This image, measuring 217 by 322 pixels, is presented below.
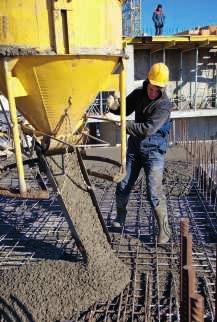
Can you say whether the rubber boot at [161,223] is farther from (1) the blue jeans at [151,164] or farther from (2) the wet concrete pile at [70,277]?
(2) the wet concrete pile at [70,277]

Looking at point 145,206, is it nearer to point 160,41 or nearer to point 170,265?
point 170,265

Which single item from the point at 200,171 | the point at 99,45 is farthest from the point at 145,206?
the point at 99,45

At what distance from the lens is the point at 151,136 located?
4.14 meters

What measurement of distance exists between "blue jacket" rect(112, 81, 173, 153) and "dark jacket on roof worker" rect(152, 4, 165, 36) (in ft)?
43.4

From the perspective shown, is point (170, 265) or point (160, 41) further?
point (160, 41)

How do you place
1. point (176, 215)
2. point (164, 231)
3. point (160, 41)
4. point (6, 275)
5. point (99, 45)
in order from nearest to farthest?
1. point (99, 45)
2. point (6, 275)
3. point (164, 231)
4. point (176, 215)
5. point (160, 41)

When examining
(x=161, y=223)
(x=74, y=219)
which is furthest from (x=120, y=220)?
(x=74, y=219)

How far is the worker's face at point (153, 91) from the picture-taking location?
3.97m

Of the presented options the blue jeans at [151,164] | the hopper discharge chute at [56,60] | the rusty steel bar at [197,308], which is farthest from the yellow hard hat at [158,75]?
the rusty steel bar at [197,308]

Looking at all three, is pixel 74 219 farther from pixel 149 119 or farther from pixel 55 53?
pixel 55 53

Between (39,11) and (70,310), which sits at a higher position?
(39,11)

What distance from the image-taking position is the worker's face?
3973 mm

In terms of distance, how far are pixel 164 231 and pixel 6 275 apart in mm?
1796

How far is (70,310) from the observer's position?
119 inches
